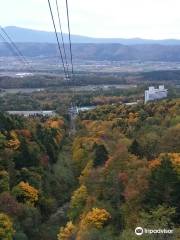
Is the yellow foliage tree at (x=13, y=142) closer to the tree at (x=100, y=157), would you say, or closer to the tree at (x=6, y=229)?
the tree at (x=100, y=157)

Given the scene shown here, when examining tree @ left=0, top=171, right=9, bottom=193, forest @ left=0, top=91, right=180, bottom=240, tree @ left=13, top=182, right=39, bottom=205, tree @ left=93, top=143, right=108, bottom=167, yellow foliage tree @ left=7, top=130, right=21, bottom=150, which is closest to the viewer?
forest @ left=0, top=91, right=180, bottom=240

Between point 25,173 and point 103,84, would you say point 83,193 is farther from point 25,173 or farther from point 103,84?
point 103,84

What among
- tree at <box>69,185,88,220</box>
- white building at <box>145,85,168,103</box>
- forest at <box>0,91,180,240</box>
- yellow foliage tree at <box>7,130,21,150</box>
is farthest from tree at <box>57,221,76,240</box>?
white building at <box>145,85,168,103</box>

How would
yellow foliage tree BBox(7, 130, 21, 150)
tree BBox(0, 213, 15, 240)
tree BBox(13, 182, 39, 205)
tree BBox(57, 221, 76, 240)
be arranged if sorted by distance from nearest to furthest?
tree BBox(0, 213, 15, 240)
tree BBox(57, 221, 76, 240)
tree BBox(13, 182, 39, 205)
yellow foliage tree BBox(7, 130, 21, 150)

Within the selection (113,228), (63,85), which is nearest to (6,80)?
(63,85)

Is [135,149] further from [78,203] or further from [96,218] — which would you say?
[96,218]

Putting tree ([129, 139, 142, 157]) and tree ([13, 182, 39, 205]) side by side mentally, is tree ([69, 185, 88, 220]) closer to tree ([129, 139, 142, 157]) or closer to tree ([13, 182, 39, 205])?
tree ([13, 182, 39, 205])

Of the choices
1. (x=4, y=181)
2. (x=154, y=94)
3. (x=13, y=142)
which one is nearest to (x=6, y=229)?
(x=4, y=181)

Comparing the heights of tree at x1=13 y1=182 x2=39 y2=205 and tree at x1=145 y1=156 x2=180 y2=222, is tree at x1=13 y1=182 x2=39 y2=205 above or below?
below
